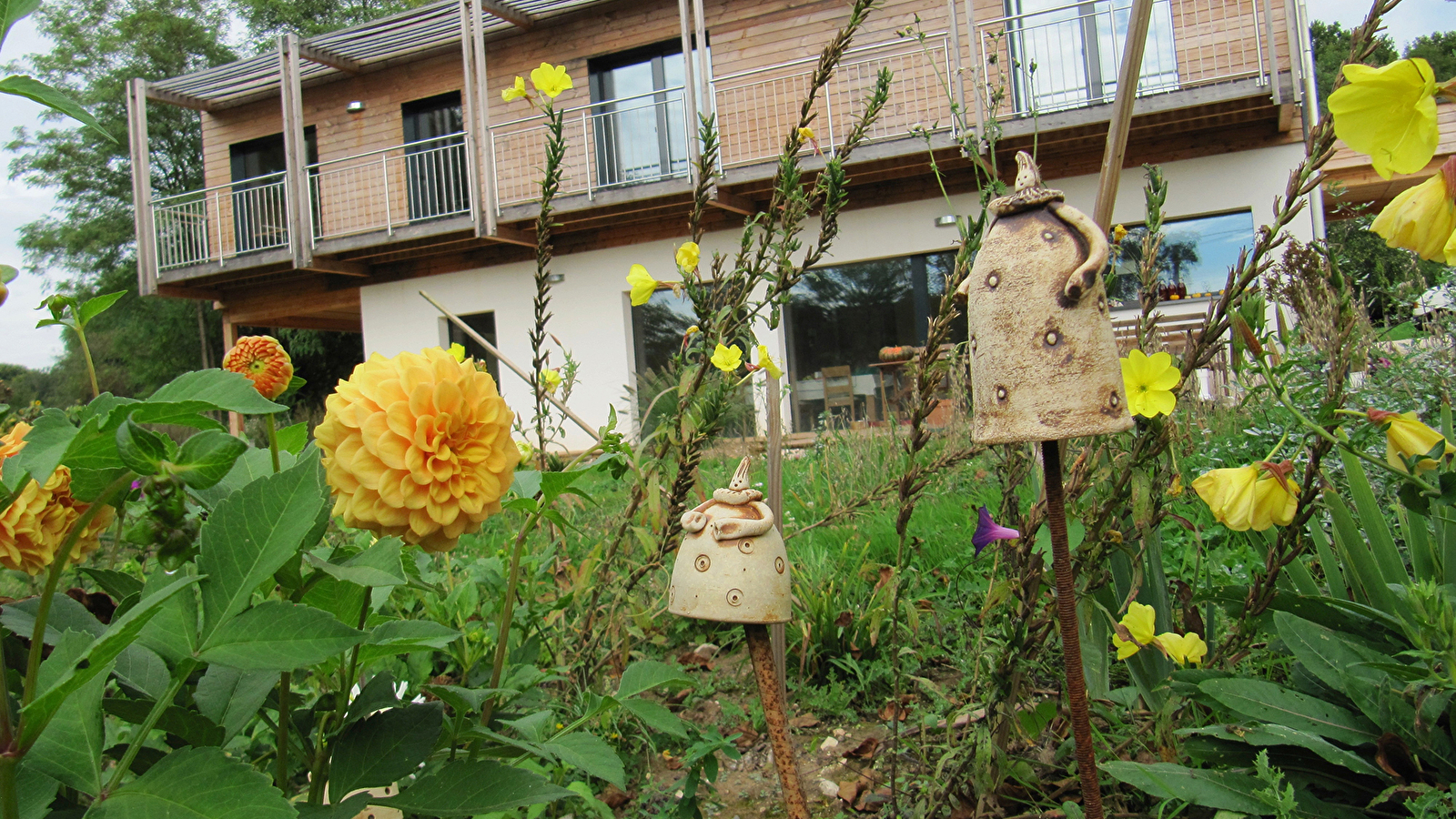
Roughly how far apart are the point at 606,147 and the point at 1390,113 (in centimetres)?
940

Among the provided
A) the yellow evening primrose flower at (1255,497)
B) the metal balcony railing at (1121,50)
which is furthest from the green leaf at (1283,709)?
the metal balcony railing at (1121,50)

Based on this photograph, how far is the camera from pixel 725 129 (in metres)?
9.05

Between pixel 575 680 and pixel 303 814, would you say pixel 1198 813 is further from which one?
pixel 303 814

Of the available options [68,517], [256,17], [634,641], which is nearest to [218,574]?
[68,517]

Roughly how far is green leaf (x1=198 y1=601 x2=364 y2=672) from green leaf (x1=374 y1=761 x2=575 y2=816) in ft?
0.72

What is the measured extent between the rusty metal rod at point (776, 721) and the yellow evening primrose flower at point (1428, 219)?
31.6 inches

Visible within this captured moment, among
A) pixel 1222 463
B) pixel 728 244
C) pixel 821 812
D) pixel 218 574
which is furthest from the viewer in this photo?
pixel 728 244

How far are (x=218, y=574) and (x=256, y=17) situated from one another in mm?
26539

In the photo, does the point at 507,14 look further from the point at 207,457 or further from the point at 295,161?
the point at 207,457

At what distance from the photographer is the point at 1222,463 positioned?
3078 millimetres

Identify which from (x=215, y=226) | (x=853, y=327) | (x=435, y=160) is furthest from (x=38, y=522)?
(x=215, y=226)

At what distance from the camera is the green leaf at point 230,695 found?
73 cm

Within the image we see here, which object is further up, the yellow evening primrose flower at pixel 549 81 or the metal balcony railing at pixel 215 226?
the metal balcony railing at pixel 215 226

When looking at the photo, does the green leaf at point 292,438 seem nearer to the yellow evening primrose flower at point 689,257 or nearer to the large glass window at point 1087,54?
the yellow evening primrose flower at point 689,257
